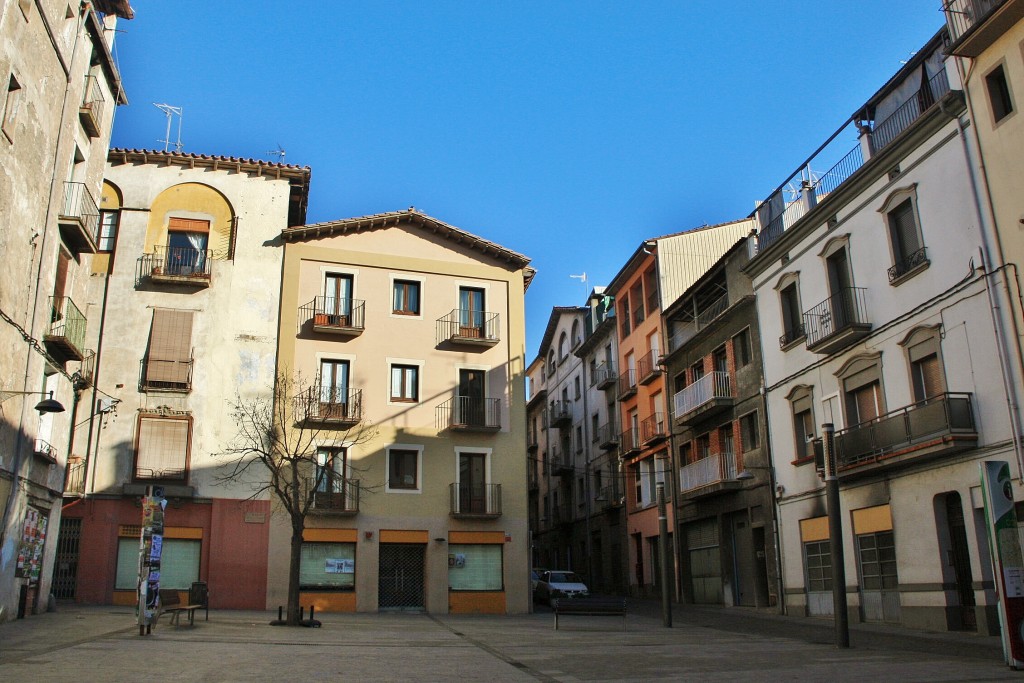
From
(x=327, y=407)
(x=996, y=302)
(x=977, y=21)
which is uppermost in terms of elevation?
(x=977, y=21)

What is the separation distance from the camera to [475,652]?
15117 mm

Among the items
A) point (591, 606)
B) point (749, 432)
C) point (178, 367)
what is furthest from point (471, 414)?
point (591, 606)

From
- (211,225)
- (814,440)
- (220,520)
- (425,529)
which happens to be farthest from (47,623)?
(814,440)

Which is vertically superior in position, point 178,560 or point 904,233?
point 904,233

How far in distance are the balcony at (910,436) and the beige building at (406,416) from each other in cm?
1242

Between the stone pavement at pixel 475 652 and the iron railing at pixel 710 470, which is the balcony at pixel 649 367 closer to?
the iron railing at pixel 710 470

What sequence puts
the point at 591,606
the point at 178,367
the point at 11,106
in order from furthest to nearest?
the point at 178,367 → the point at 591,606 → the point at 11,106

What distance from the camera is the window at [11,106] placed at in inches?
703

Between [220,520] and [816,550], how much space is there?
18420 mm

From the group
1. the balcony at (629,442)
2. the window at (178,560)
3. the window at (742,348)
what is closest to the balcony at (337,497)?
the window at (178,560)

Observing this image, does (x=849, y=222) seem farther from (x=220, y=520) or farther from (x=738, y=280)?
(x=220, y=520)

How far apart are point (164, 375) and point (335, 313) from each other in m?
6.03

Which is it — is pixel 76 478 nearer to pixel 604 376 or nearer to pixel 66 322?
pixel 66 322

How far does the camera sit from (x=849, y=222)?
78.6ft
